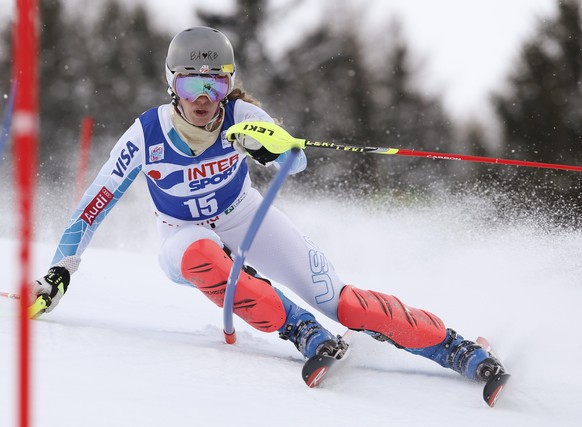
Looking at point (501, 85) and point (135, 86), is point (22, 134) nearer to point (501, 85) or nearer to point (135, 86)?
point (501, 85)

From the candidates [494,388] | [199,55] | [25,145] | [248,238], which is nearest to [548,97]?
[199,55]

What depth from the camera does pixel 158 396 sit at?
219 cm

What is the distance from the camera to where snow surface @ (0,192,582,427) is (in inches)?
84.6

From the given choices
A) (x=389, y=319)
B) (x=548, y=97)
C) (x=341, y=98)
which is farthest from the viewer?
(x=341, y=98)

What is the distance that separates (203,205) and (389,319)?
0.96m

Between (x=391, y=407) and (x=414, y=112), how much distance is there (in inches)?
789

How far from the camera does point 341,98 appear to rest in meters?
22.1

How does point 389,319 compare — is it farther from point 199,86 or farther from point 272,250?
point 199,86

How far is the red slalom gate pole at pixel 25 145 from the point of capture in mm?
1072

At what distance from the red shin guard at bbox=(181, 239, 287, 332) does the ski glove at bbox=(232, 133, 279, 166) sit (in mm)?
382

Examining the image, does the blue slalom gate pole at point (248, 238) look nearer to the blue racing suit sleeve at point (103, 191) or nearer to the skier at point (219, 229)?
Result: the skier at point (219, 229)

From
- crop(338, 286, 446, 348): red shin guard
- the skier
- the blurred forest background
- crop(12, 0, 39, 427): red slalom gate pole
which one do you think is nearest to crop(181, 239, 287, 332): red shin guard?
the skier

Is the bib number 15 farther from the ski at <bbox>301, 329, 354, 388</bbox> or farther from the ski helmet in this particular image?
the ski at <bbox>301, 329, 354, 388</bbox>

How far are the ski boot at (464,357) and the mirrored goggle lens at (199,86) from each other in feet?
4.45
